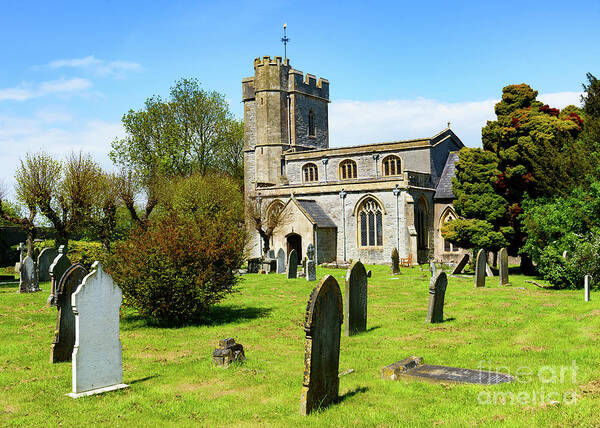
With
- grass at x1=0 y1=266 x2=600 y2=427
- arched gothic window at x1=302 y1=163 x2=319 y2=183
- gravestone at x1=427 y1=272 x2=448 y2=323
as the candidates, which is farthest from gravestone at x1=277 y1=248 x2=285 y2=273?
gravestone at x1=427 y1=272 x2=448 y2=323

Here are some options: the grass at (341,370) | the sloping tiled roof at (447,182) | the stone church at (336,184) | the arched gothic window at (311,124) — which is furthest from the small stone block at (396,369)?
the arched gothic window at (311,124)

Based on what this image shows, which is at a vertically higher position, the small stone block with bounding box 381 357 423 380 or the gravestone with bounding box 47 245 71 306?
the gravestone with bounding box 47 245 71 306

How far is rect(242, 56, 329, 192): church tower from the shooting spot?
45125mm

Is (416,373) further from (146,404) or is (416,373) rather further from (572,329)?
(572,329)

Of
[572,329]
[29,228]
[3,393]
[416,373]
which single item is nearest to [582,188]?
[572,329]

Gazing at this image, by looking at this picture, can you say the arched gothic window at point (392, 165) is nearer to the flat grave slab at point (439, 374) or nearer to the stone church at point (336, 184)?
the stone church at point (336, 184)

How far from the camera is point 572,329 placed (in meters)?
10.6

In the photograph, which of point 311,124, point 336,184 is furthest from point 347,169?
point 311,124

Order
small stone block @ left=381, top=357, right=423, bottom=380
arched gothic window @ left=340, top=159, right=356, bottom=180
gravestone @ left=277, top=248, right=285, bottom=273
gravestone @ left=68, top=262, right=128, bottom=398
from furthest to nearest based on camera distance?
arched gothic window @ left=340, top=159, right=356, bottom=180 → gravestone @ left=277, top=248, right=285, bottom=273 → small stone block @ left=381, top=357, right=423, bottom=380 → gravestone @ left=68, top=262, right=128, bottom=398

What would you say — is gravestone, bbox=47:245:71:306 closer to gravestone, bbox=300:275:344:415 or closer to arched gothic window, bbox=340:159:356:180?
gravestone, bbox=300:275:344:415

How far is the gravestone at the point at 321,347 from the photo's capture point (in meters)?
6.51

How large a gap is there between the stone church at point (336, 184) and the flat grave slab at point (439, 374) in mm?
25883

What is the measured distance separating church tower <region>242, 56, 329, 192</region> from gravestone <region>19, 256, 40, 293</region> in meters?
24.9

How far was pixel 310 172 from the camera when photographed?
43.7 metres
